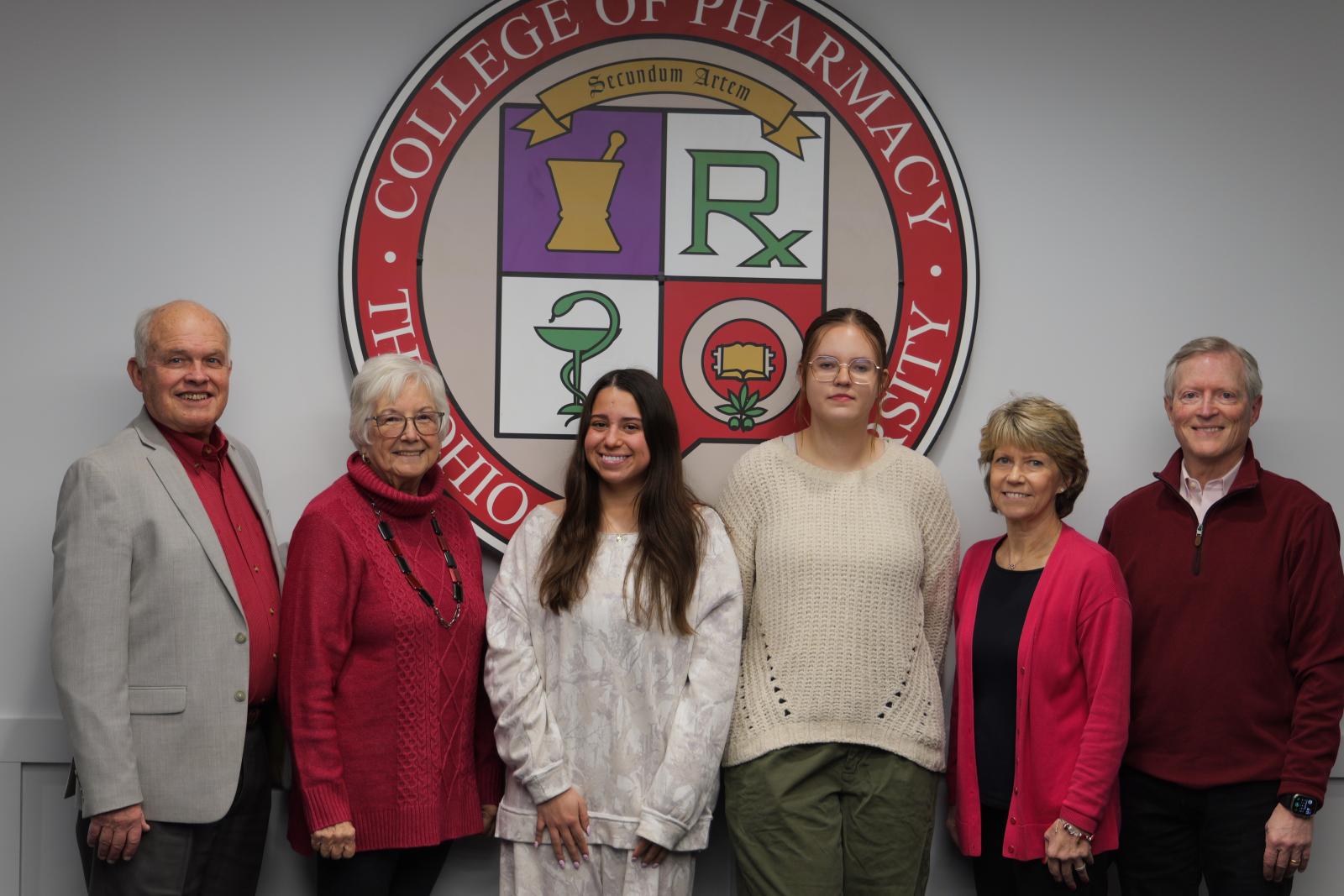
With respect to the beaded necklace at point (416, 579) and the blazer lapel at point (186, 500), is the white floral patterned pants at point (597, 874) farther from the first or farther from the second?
the blazer lapel at point (186, 500)

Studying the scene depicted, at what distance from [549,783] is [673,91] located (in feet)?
5.17

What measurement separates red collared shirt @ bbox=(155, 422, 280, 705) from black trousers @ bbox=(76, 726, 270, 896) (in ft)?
0.50

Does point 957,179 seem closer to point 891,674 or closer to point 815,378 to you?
point 815,378

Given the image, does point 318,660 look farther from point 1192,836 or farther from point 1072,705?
point 1192,836

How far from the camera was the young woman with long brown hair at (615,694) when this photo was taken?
213cm

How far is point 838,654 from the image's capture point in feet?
7.13

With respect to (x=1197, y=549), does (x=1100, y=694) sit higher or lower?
lower

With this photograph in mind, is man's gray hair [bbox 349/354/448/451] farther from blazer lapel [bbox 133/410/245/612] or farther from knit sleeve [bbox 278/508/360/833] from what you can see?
blazer lapel [bbox 133/410/245/612]

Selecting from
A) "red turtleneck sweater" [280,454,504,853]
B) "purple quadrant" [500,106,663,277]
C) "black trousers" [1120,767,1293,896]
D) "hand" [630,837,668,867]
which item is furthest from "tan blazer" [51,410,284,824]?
"black trousers" [1120,767,1293,896]

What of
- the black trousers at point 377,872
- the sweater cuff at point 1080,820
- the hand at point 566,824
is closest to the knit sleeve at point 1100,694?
the sweater cuff at point 1080,820

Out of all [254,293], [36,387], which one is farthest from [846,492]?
[36,387]

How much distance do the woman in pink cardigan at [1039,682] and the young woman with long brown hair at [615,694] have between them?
0.52 metres

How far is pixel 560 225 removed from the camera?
8.31 feet

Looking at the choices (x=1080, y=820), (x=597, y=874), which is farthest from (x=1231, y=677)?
(x=597, y=874)
